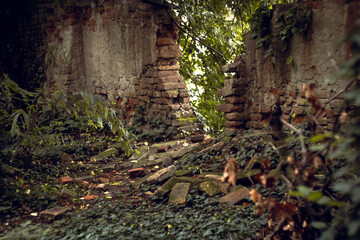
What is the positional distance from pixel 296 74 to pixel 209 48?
3.32 metres

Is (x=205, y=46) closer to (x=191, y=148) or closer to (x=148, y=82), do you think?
(x=148, y=82)

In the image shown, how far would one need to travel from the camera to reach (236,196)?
10.0 feet

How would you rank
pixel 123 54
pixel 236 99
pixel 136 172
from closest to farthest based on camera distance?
pixel 136 172 < pixel 236 99 < pixel 123 54

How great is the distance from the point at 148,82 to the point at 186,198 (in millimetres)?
3539

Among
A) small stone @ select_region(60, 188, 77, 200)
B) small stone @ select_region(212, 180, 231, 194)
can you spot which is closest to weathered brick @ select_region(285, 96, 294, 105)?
small stone @ select_region(212, 180, 231, 194)

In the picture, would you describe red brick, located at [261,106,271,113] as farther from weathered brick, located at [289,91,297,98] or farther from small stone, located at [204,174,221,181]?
small stone, located at [204,174,221,181]

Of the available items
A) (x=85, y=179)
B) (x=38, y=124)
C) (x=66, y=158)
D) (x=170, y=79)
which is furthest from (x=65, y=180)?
(x=170, y=79)

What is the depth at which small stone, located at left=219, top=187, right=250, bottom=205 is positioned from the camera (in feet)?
9.83

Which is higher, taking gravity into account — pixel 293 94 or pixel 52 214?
pixel 293 94

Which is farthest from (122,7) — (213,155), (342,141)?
(342,141)

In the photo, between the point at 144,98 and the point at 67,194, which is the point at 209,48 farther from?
the point at 67,194

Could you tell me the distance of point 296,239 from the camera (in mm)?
2029

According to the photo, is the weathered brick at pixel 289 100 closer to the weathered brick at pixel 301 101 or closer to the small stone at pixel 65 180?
the weathered brick at pixel 301 101

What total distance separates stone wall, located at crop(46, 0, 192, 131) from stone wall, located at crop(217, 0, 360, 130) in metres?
1.64
